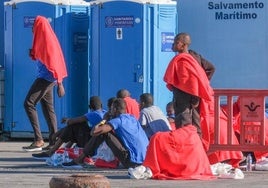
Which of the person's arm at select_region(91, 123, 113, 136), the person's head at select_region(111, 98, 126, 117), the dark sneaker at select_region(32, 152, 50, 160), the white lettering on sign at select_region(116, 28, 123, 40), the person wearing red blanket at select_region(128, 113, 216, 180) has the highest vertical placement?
the white lettering on sign at select_region(116, 28, 123, 40)

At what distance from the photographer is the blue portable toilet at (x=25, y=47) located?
15945 mm

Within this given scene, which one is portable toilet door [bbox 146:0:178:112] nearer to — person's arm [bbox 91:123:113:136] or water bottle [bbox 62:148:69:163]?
water bottle [bbox 62:148:69:163]

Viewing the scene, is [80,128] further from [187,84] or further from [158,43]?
[158,43]

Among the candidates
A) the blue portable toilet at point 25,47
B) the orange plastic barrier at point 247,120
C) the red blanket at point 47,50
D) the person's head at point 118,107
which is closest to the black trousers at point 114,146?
the person's head at point 118,107

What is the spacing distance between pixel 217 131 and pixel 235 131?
15.0 inches

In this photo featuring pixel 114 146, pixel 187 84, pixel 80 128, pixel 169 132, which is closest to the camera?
pixel 169 132

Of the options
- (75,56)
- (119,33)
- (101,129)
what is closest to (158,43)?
(119,33)

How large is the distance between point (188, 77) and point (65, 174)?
1.90 meters

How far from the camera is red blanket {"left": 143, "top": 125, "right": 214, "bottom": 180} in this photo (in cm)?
1087

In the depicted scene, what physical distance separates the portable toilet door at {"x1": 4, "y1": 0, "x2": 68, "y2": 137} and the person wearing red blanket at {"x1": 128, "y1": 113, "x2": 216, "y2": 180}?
5.43 metres

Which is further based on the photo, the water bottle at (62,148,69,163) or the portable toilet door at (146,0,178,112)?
the portable toilet door at (146,0,178,112)

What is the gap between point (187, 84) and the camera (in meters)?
11.2

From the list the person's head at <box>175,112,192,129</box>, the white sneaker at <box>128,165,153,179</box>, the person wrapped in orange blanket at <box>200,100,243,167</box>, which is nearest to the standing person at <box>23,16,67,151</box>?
the person wrapped in orange blanket at <box>200,100,243,167</box>

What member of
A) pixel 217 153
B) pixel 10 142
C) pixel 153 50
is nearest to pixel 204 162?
pixel 217 153
